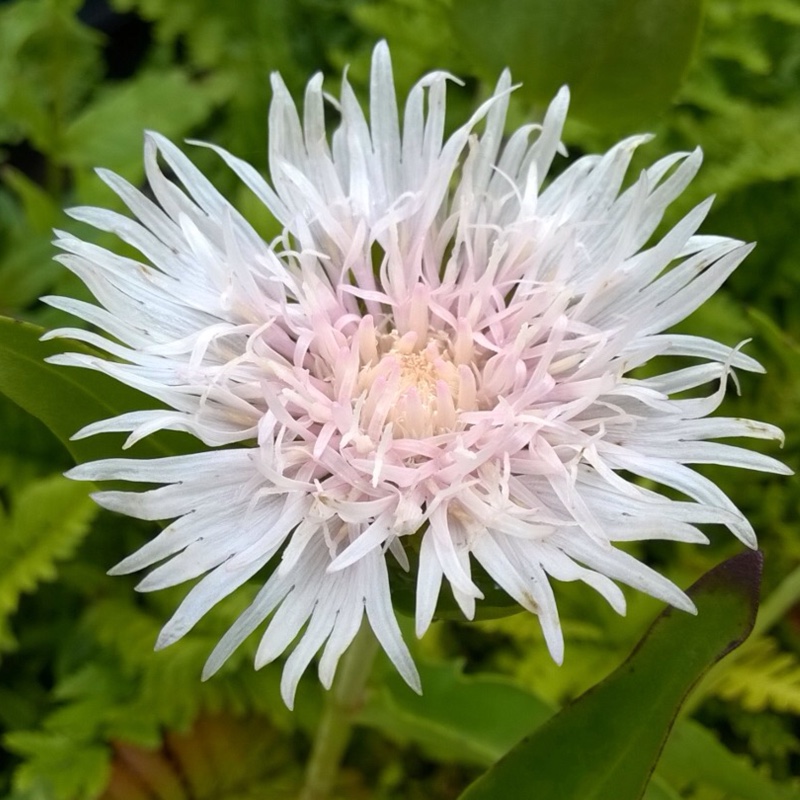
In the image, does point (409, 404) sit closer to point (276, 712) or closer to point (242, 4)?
point (276, 712)

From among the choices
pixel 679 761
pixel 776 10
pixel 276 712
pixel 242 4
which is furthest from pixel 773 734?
pixel 242 4

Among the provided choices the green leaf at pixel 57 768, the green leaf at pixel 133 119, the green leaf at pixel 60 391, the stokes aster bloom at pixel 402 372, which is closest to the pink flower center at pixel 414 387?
the stokes aster bloom at pixel 402 372

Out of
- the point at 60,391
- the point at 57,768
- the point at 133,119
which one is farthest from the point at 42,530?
the point at 133,119

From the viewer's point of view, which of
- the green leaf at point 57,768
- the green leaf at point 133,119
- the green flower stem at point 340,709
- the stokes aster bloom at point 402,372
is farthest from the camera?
the green leaf at point 133,119

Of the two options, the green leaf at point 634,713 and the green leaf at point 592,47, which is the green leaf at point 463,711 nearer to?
the green leaf at point 634,713

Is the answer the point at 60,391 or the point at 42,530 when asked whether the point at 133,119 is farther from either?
the point at 60,391

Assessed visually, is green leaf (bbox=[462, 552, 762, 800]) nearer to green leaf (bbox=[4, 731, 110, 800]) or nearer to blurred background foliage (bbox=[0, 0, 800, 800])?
blurred background foliage (bbox=[0, 0, 800, 800])
